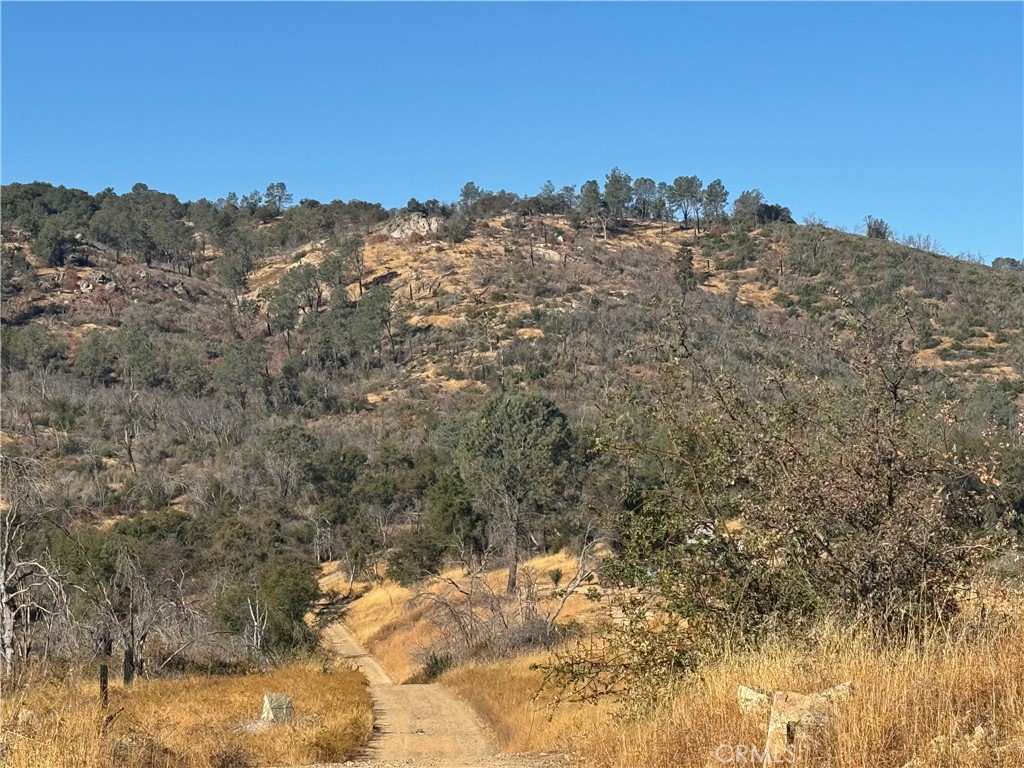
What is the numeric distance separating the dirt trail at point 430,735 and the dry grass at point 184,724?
1.45 feet

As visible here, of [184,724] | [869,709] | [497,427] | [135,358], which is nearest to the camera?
[869,709]

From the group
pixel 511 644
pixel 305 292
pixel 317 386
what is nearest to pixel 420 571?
pixel 511 644

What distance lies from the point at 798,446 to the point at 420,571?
33468 mm

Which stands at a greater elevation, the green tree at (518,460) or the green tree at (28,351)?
the green tree at (28,351)

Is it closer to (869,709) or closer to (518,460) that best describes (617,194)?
(518,460)

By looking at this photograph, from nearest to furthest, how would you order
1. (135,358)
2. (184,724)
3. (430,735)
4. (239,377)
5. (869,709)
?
(869,709), (184,724), (430,735), (239,377), (135,358)

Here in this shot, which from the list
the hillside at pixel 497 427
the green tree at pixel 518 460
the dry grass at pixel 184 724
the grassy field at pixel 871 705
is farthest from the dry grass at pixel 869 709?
the green tree at pixel 518 460

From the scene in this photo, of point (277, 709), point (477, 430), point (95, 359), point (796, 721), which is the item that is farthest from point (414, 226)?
point (796, 721)

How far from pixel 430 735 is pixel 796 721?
10.3 metres

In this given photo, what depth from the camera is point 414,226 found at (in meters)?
112

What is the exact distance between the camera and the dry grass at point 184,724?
7.73 metres

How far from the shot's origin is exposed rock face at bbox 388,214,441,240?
111375 millimetres

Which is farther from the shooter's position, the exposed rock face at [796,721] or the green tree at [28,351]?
the green tree at [28,351]

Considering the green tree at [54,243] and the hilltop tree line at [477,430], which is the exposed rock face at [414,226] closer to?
the hilltop tree line at [477,430]
